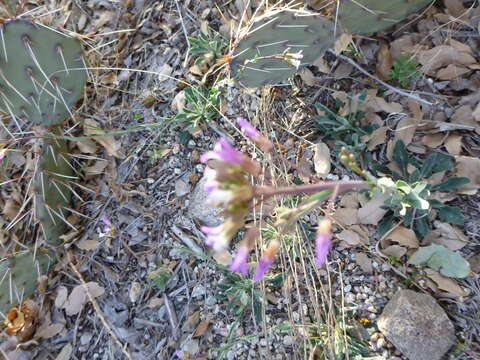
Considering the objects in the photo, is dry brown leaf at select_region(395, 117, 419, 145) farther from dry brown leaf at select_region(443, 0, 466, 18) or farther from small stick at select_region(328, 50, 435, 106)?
dry brown leaf at select_region(443, 0, 466, 18)

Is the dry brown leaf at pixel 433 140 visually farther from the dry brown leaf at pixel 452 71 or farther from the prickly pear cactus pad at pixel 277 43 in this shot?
the prickly pear cactus pad at pixel 277 43

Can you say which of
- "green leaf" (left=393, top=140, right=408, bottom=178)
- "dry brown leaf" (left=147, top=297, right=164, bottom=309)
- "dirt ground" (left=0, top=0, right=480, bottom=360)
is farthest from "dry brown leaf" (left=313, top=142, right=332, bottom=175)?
"dry brown leaf" (left=147, top=297, right=164, bottom=309)

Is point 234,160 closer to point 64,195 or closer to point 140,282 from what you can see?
point 140,282

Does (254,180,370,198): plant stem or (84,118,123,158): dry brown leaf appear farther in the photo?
(84,118,123,158): dry brown leaf

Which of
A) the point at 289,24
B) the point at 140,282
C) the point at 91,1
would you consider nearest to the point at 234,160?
the point at 289,24

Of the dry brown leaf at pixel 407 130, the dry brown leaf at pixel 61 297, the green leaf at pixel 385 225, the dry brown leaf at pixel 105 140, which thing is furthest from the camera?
the dry brown leaf at pixel 105 140

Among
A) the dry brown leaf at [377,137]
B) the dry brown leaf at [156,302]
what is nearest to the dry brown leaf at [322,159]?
the dry brown leaf at [377,137]

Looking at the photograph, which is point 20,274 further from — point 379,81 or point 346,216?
point 379,81
